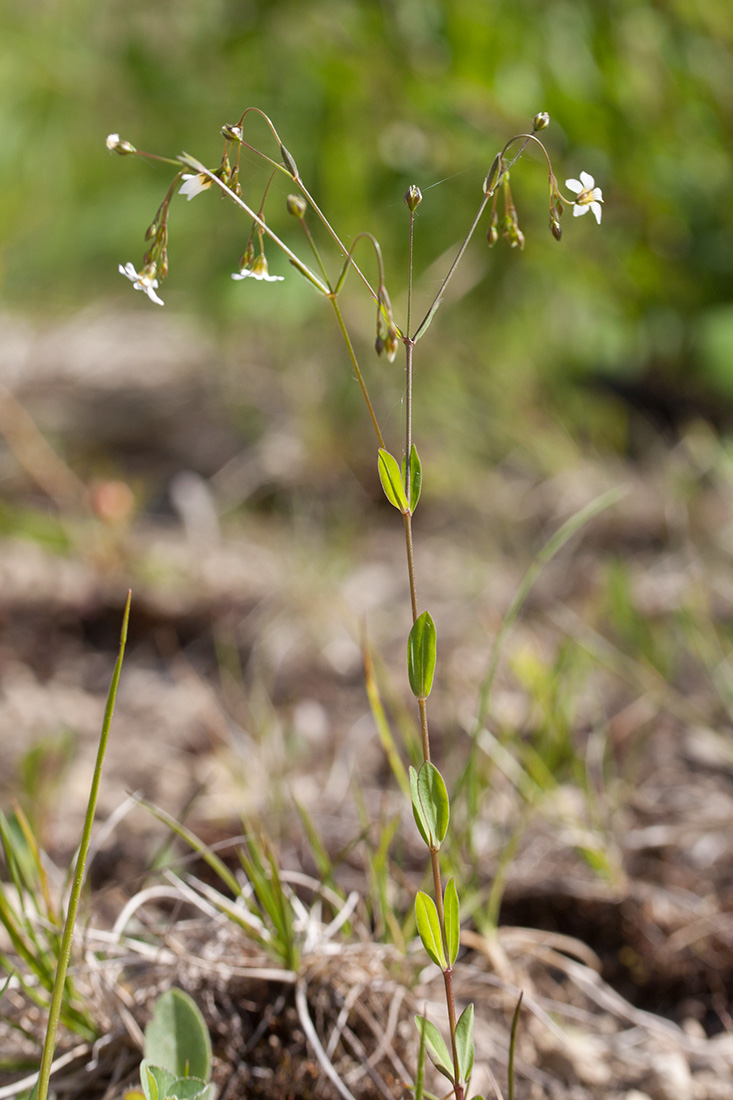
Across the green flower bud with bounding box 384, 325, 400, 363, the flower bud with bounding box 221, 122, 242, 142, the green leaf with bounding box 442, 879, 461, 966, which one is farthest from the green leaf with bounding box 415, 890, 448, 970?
the flower bud with bounding box 221, 122, 242, 142

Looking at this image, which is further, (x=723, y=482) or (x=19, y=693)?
(x=723, y=482)

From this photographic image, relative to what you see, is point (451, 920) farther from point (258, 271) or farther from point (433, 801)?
point (258, 271)

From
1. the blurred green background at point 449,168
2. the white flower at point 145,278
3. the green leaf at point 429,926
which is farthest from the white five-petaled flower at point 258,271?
the blurred green background at point 449,168

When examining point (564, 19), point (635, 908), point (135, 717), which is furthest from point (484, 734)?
point (564, 19)

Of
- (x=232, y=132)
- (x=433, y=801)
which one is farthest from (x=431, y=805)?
(x=232, y=132)

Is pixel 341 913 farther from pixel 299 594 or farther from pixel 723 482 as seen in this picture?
pixel 723 482

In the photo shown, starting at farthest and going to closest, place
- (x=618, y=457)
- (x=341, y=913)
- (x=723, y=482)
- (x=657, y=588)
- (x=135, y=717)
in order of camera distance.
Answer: (x=618, y=457), (x=723, y=482), (x=657, y=588), (x=135, y=717), (x=341, y=913)
